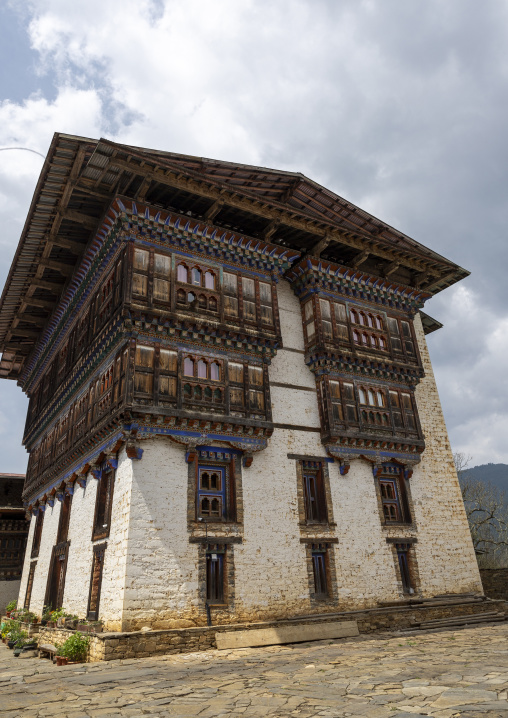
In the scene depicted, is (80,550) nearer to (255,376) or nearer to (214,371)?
(214,371)

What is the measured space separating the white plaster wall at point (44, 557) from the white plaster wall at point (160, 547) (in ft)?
28.3

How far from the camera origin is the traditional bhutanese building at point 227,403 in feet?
51.1

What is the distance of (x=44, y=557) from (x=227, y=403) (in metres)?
12.0

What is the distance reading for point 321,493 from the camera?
1877 cm

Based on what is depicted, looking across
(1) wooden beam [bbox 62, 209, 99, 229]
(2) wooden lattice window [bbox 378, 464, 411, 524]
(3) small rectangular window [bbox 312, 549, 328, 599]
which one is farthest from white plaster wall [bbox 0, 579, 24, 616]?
(2) wooden lattice window [bbox 378, 464, 411, 524]

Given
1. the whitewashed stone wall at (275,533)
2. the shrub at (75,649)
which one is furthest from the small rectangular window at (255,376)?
the shrub at (75,649)

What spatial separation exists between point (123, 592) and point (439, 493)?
13.3m

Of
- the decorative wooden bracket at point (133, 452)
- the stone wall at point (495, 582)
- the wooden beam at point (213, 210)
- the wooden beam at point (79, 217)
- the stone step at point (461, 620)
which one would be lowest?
the stone step at point (461, 620)

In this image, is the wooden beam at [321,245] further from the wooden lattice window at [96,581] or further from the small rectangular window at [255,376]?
the wooden lattice window at [96,581]

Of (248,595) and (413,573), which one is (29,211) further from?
(413,573)

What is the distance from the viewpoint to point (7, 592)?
2809 centimetres

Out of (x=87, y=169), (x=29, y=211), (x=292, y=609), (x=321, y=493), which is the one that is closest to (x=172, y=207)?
(x=87, y=169)

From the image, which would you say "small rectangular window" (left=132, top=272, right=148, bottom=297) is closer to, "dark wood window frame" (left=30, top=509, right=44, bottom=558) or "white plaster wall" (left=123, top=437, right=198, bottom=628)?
"white plaster wall" (left=123, top=437, right=198, bottom=628)

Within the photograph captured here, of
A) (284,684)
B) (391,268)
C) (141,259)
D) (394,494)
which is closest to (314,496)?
(394,494)
